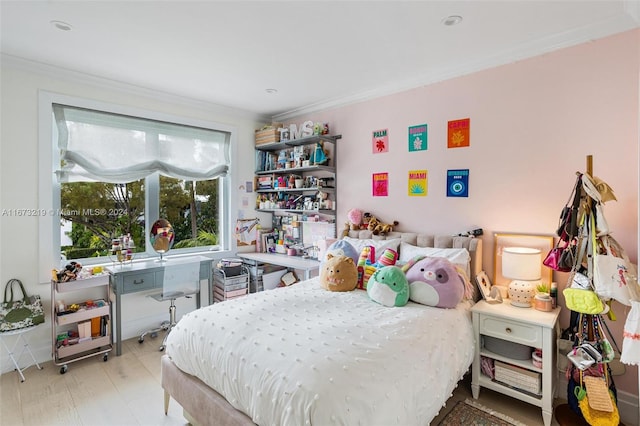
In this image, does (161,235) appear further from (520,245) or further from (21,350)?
(520,245)

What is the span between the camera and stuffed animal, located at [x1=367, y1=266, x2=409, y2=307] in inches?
88.1

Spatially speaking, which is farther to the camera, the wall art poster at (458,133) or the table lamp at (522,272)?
the wall art poster at (458,133)

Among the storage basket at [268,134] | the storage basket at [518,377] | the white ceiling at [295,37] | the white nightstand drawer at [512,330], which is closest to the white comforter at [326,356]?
the white nightstand drawer at [512,330]

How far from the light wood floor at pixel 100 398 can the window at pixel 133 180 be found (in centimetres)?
108

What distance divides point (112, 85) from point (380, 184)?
2.81 meters

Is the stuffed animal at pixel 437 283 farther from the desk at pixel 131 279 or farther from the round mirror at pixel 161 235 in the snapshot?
the round mirror at pixel 161 235

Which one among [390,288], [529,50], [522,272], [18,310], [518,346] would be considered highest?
[529,50]

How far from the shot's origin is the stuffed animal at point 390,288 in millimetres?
2238

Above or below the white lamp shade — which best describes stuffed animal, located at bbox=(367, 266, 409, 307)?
below

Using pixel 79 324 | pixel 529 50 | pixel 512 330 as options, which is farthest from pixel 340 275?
pixel 79 324

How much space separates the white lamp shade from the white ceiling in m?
1.49

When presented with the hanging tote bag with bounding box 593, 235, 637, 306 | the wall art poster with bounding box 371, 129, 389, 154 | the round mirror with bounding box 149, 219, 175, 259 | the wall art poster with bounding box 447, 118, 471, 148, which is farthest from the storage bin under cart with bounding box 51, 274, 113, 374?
the hanging tote bag with bounding box 593, 235, 637, 306

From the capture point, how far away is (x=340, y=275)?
8.48ft

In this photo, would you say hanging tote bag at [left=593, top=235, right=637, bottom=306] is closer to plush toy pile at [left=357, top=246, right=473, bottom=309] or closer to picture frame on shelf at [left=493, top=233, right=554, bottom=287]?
picture frame on shelf at [left=493, top=233, right=554, bottom=287]
